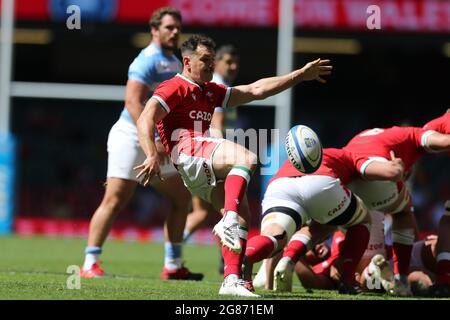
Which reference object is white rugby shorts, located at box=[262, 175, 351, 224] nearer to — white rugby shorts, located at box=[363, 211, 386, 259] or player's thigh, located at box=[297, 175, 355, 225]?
player's thigh, located at box=[297, 175, 355, 225]

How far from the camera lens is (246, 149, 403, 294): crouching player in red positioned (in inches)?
252

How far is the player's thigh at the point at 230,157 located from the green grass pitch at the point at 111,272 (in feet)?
2.59

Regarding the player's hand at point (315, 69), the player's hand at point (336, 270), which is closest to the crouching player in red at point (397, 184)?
the player's hand at point (336, 270)

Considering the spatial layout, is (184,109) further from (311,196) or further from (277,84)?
(311,196)

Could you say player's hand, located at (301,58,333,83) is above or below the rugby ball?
above

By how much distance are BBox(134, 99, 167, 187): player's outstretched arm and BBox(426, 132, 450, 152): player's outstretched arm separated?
1.96 metres

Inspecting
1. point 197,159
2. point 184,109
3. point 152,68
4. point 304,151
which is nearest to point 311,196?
point 304,151

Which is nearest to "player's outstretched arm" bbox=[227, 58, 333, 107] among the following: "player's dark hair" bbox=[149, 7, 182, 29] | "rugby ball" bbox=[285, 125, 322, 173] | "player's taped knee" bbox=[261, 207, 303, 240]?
"rugby ball" bbox=[285, 125, 322, 173]

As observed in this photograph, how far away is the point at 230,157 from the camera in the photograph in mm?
5934

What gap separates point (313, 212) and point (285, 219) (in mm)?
278

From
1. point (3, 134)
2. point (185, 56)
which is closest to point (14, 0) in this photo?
point (3, 134)

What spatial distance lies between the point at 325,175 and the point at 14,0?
1017 cm

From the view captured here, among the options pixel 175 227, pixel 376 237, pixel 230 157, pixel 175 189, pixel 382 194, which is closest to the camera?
pixel 230 157

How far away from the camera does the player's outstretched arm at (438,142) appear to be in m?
6.66
